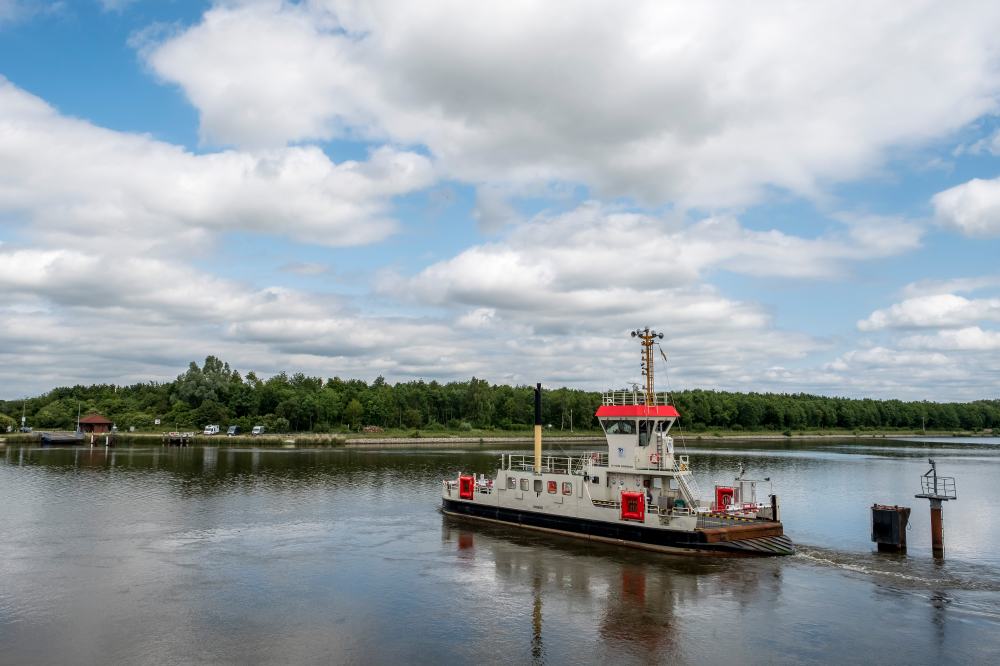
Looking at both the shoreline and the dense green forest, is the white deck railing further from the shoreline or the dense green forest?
the dense green forest

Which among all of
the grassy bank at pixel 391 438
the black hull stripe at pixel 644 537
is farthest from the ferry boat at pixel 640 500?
the grassy bank at pixel 391 438

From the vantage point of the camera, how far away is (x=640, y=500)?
35188 mm

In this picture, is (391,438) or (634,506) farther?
(391,438)

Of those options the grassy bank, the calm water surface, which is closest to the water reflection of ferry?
the calm water surface

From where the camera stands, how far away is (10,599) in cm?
2600

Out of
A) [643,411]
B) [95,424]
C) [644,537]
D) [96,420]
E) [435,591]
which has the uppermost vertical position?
A: [643,411]

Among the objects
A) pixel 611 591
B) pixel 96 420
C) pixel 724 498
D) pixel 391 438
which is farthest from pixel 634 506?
pixel 96 420

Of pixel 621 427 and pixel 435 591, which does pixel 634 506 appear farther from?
pixel 435 591

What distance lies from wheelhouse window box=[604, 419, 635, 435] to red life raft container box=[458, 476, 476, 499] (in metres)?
11.0

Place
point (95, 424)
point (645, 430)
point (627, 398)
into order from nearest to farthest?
point (645, 430) → point (627, 398) → point (95, 424)

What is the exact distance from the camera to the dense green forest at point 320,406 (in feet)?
502

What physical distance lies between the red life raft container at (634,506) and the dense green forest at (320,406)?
124567mm

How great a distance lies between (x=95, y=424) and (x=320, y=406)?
48.3m

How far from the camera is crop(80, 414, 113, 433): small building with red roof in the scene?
5576 inches
